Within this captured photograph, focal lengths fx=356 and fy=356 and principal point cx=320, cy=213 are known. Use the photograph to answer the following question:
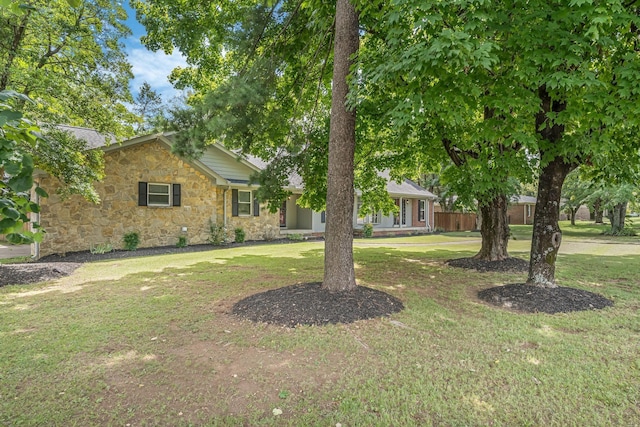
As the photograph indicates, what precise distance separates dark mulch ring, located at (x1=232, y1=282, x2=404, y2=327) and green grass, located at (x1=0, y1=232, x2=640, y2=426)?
0.74 feet

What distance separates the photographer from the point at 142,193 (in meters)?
12.6

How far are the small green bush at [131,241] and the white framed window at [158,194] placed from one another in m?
1.25

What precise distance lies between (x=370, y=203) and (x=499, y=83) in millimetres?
5881

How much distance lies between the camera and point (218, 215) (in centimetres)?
1483

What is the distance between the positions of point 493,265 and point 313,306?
6.70 meters

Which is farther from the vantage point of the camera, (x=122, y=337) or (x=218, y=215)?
(x=218, y=215)

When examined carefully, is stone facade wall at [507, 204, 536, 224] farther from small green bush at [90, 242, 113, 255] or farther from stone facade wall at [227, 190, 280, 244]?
small green bush at [90, 242, 113, 255]

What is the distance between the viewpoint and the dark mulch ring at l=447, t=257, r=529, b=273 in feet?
31.0

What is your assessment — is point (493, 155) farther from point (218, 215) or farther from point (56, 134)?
point (218, 215)

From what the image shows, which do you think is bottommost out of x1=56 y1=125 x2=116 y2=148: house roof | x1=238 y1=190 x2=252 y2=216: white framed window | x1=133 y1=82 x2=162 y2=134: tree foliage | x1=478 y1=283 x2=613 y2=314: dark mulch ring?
x1=478 y1=283 x2=613 y2=314: dark mulch ring

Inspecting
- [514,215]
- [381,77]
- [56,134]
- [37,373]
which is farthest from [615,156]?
[514,215]

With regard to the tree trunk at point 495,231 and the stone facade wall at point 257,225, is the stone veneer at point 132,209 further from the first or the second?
the tree trunk at point 495,231

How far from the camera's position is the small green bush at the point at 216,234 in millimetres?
14234

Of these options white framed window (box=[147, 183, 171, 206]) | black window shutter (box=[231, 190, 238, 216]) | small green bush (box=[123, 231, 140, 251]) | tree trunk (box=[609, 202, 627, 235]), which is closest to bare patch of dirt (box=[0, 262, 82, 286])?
small green bush (box=[123, 231, 140, 251])
